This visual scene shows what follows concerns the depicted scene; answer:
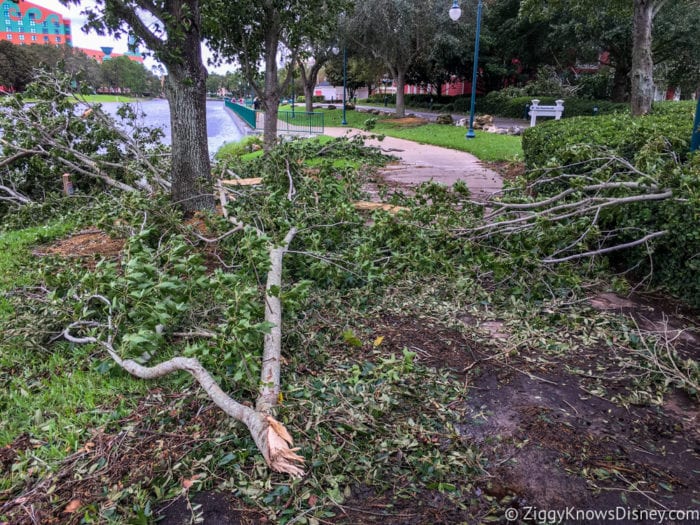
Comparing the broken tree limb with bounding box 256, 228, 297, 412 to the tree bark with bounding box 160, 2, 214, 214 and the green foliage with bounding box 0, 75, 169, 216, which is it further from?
the green foliage with bounding box 0, 75, 169, 216

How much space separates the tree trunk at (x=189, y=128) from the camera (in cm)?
548

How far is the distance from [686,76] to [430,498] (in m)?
31.9

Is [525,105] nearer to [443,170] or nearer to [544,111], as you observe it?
[544,111]

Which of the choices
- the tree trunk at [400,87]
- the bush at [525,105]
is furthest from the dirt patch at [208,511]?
the tree trunk at [400,87]

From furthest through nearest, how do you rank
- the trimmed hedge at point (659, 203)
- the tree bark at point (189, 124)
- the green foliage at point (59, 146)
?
the green foliage at point (59, 146), the tree bark at point (189, 124), the trimmed hedge at point (659, 203)

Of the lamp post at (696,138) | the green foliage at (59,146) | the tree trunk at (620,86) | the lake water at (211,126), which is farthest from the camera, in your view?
the tree trunk at (620,86)

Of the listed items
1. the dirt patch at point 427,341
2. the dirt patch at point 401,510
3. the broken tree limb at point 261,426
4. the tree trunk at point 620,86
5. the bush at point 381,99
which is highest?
the bush at point 381,99

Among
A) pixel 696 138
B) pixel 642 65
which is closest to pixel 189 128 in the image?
pixel 696 138

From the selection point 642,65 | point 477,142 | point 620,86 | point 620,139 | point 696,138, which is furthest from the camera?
point 620,86

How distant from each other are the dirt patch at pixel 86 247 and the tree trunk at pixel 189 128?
89 centimetres

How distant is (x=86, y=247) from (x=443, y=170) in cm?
752

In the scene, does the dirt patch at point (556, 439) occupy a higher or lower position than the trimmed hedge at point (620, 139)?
lower

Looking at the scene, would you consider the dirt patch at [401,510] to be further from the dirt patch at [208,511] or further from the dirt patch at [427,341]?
the dirt patch at [427,341]

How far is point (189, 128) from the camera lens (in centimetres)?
571
